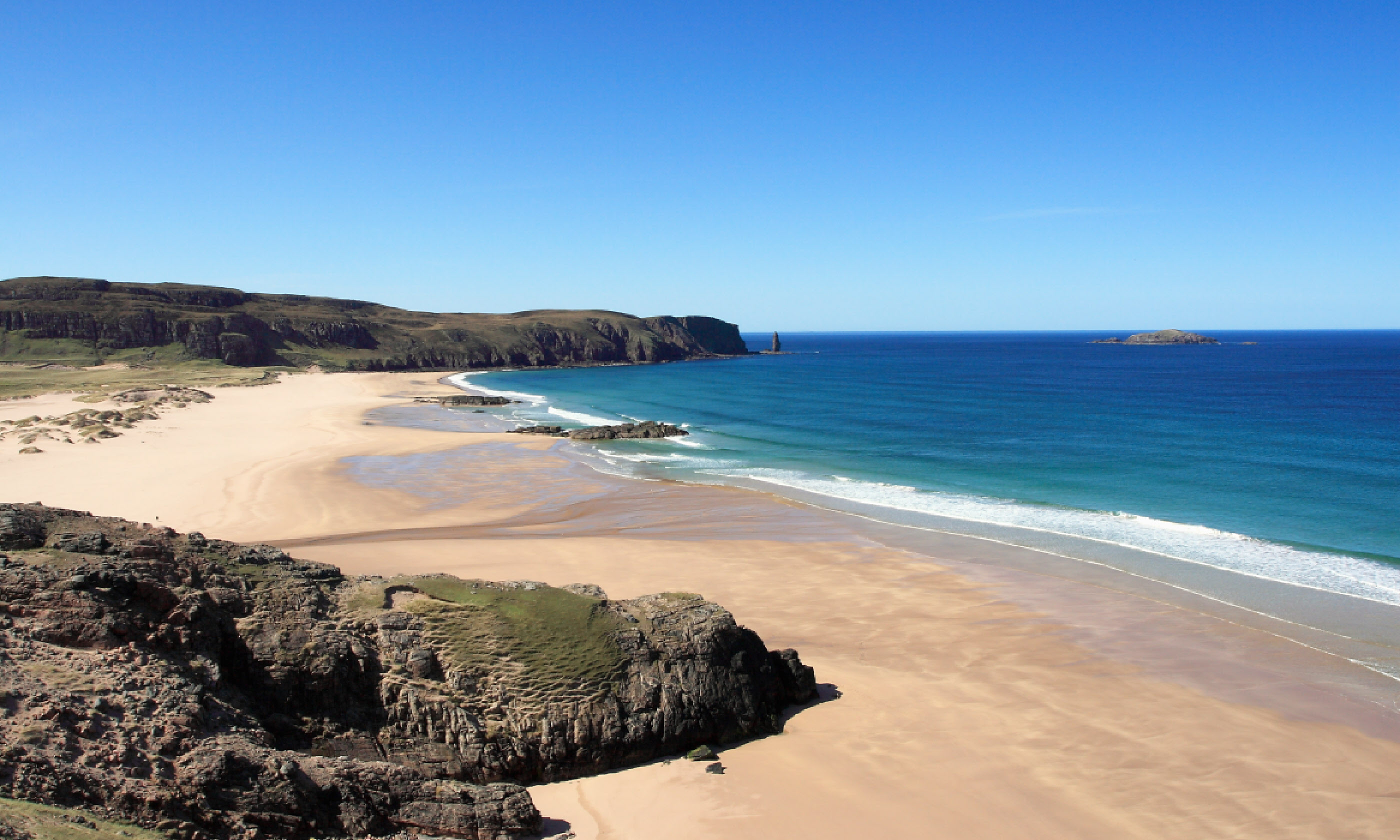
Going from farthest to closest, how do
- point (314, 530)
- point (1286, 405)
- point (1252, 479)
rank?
point (1286, 405) < point (1252, 479) < point (314, 530)

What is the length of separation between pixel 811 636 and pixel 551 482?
800 inches

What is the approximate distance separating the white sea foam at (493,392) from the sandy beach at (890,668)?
150ft

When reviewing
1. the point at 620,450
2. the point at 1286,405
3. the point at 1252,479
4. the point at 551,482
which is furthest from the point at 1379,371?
the point at 551,482

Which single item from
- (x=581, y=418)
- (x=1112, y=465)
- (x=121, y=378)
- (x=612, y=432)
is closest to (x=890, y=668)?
(x=1112, y=465)

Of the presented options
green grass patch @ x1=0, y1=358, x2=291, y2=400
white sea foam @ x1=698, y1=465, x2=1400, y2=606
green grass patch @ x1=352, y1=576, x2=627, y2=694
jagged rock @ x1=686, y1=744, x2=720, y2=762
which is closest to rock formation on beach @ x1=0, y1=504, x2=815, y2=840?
green grass patch @ x1=352, y1=576, x2=627, y2=694

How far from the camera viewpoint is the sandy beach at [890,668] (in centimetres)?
935

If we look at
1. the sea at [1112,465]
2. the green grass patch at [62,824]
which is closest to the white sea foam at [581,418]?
the sea at [1112,465]

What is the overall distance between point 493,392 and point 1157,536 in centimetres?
7633

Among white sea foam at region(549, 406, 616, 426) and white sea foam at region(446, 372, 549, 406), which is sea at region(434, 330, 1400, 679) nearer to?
white sea foam at region(549, 406, 616, 426)

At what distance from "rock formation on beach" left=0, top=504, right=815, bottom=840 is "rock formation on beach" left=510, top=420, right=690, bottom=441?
37.8m

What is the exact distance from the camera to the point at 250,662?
8.80 meters

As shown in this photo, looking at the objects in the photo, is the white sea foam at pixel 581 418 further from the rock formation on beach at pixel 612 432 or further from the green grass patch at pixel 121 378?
the green grass patch at pixel 121 378

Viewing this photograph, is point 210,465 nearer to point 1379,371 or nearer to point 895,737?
point 895,737

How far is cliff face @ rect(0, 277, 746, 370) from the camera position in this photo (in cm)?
10188
